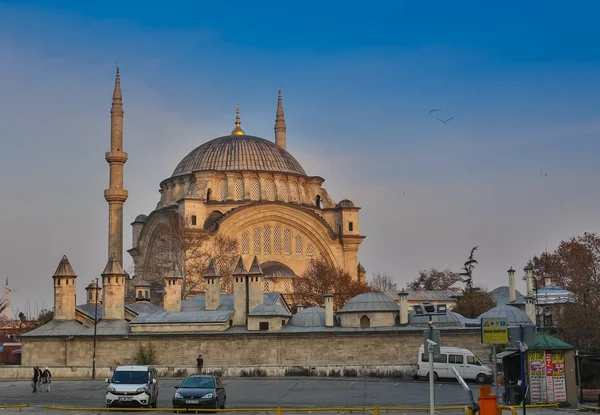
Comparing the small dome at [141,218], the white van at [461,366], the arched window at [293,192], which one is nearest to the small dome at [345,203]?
the arched window at [293,192]

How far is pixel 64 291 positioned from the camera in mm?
43000

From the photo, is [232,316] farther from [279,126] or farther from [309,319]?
[279,126]

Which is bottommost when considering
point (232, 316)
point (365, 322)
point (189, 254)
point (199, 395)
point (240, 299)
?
point (199, 395)

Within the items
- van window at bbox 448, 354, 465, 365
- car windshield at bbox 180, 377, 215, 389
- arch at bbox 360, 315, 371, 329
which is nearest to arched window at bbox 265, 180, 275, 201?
arch at bbox 360, 315, 371, 329

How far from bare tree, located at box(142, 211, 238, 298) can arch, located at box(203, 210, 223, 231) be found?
170cm

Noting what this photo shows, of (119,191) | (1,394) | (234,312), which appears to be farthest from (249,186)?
(1,394)

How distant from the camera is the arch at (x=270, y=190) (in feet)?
231

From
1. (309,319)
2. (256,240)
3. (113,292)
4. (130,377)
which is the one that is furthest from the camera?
(256,240)

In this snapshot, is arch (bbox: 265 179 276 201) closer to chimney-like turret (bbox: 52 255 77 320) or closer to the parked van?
chimney-like turret (bbox: 52 255 77 320)

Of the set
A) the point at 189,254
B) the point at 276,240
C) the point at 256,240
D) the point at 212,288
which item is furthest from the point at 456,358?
the point at 276,240

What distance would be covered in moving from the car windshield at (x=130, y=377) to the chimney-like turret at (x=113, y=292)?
1991 cm

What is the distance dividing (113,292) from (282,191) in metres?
29.9

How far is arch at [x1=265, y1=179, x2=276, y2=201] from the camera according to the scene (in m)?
70.4

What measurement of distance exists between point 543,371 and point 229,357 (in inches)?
778
